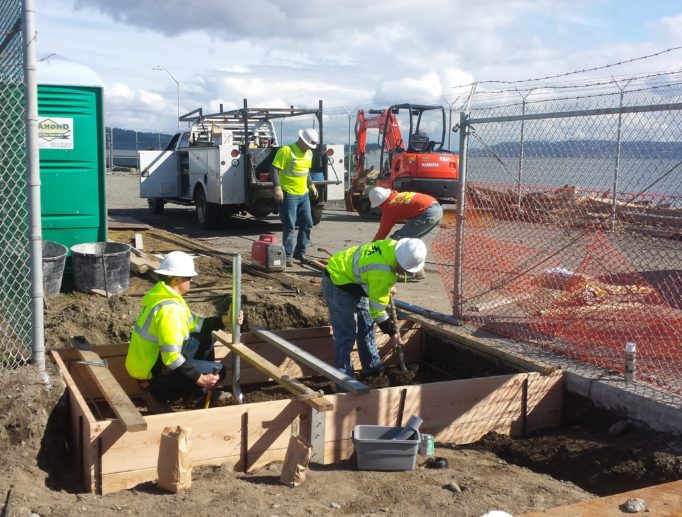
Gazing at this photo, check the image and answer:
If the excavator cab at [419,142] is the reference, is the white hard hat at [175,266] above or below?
below

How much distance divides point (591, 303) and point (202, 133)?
38.2 feet

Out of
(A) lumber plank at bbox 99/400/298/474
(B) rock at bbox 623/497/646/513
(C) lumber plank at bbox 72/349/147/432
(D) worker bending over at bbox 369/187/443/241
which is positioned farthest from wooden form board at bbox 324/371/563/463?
(D) worker bending over at bbox 369/187/443/241

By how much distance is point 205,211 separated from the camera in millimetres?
15352

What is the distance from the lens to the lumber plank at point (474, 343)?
6.15 metres

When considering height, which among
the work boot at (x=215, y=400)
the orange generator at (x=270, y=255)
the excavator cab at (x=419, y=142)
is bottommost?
the work boot at (x=215, y=400)

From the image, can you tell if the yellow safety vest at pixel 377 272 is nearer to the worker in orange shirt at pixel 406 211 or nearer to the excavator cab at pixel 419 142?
the worker in orange shirt at pixel 406 211

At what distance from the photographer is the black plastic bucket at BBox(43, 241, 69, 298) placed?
759 centimetres

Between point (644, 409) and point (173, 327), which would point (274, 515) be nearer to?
point (173, 327)

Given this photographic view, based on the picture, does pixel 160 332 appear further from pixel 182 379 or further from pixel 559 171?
pixel 559 171

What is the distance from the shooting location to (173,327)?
5.13 metres

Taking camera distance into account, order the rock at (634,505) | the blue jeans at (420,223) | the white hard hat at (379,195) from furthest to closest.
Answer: the blue jeans at (420,223) < the white hard hat at (379,195) < the rock at (634,505)

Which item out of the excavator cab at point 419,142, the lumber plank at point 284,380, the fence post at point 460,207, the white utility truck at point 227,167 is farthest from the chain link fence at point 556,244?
the excavator cab at point 419,142

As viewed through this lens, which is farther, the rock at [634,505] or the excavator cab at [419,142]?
the excavator cab at [419,142]

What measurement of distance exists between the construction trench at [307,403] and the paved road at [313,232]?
164 centimetres
